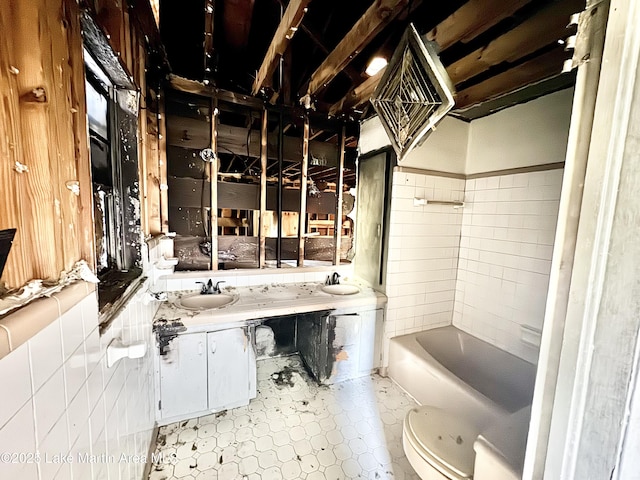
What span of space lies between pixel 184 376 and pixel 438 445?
1.47 metres

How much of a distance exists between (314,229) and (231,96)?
117 inches

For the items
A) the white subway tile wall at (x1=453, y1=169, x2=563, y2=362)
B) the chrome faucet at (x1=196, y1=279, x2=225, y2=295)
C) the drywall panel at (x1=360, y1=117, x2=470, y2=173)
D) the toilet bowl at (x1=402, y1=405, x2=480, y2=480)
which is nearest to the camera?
the toilet bowl at (x1=402, y1=405, x2=480, y2=480)

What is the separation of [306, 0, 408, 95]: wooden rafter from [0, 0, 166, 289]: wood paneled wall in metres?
1.17

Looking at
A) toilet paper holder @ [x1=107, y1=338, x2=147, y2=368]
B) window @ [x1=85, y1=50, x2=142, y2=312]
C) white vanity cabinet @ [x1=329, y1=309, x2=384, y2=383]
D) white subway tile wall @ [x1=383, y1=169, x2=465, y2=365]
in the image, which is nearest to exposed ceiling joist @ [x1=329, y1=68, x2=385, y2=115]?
white subway tile wall @ [x1=383, y1=169, x2=465, y2=365]

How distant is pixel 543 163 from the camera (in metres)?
1.87

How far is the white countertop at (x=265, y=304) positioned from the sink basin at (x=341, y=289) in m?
0.04

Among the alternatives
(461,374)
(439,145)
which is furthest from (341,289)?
(439,145)

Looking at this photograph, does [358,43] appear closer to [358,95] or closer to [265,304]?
[358,95]

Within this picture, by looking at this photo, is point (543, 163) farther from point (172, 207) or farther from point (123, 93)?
A: point (172, 207)

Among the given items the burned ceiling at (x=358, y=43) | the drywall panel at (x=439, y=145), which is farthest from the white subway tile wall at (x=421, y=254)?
the burned ceiling at (x=358, y=43)

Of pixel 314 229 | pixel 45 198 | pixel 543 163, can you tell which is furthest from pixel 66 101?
pixel 314 229

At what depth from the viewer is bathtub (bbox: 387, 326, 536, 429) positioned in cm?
165

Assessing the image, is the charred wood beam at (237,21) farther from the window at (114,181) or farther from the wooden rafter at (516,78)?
the wooden rafter at (516,78)

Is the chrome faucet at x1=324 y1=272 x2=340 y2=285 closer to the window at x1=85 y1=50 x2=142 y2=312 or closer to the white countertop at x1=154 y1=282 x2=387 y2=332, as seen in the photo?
the white countertop at x1=154 y1=282 x2=387 y2=332
